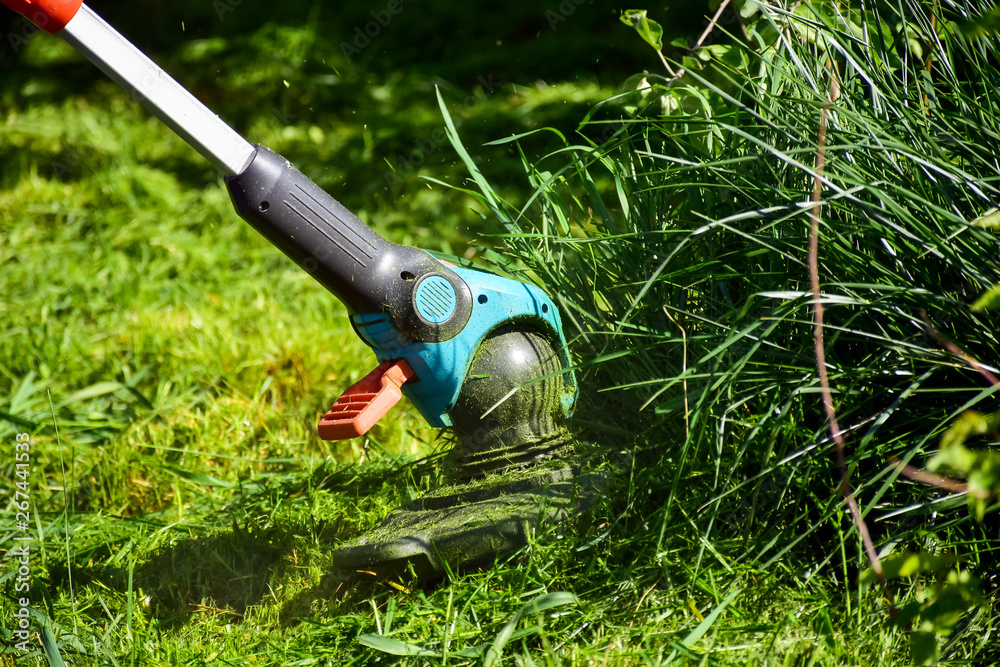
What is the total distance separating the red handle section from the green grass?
75 cm

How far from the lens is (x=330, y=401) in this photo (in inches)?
84.0

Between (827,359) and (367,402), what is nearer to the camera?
(827,359)

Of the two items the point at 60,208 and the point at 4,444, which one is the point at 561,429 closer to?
the point at 4,444

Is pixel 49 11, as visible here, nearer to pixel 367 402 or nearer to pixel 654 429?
pixel 367 402

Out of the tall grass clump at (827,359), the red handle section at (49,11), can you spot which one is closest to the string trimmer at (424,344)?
the red handle section at (49,11)

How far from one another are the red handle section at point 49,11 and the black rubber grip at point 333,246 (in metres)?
0.32

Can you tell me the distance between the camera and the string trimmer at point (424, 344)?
1.30 m

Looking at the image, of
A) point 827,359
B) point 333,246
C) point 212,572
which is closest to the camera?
point 827,359

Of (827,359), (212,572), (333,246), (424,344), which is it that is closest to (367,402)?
(424,344)

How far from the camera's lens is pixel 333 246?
138 centimetres

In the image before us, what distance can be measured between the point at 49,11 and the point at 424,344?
753mm

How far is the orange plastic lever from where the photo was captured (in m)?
1.35

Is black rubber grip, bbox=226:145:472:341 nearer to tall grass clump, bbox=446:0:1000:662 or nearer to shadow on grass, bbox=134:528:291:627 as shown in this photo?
tall grass clump, bbox=446:0:1000:662

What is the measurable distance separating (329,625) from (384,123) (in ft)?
8.85
